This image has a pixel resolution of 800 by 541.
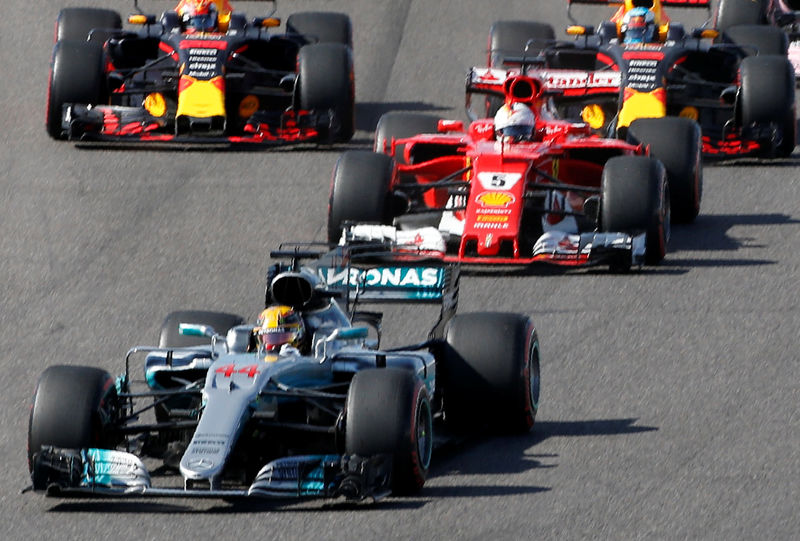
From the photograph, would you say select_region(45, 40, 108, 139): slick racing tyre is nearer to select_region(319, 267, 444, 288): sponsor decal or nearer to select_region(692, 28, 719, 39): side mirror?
select_region(692, 28, 719, 39): side mirror

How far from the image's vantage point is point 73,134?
2366cm

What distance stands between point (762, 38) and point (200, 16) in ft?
21.8

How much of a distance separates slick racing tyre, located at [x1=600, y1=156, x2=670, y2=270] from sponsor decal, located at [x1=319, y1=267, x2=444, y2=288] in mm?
4138

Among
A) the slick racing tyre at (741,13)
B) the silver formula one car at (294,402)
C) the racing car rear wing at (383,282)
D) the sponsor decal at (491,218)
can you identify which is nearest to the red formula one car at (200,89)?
the sponsor decal at (491,218)

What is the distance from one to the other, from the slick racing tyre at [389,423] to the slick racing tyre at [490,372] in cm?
136

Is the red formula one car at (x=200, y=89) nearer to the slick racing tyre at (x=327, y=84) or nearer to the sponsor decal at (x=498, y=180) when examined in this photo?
the slick racing tyre at (x=327, y=84)

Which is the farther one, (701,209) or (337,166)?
(701,209)

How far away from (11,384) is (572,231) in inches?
222

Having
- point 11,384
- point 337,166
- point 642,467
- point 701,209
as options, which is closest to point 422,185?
point 337,166

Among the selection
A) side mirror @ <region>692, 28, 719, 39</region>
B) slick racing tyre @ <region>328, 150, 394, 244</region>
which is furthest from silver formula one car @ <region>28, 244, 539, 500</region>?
side mirror @ <region>692, 28, 719, 39</region>

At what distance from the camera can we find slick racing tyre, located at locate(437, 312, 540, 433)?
14008 mm

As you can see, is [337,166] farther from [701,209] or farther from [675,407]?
[675,407]

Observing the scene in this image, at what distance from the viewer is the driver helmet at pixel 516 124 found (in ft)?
65.9

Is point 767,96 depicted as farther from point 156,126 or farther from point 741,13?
point 156,126
